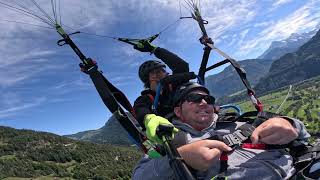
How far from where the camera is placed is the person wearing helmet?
7.54 metres

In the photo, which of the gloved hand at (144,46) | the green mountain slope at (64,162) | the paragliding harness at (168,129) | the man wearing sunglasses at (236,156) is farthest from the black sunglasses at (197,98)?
the green mountain slope at (64,162)

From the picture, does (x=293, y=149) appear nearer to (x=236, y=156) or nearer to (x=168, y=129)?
(x=236, y=156)

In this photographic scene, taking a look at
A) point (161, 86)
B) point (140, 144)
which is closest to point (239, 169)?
point (140, 144)

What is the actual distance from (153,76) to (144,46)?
1.23 meters

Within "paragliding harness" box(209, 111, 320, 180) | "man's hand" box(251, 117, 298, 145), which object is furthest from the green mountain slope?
"man's hand" box(251, 117, 298, 145)

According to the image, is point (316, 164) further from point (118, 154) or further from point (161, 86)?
point (118, 154)

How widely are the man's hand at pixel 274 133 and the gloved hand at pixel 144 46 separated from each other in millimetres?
5827

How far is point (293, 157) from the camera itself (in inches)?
206

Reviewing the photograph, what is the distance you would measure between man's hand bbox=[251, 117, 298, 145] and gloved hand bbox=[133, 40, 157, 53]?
5.83 metres

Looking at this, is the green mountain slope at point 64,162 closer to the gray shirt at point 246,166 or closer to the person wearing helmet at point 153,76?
the person wearing helmet at point 153,76

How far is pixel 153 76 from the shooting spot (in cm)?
949

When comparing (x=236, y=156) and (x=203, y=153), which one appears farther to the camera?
(x=236, y=156)

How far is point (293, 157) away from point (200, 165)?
1.76m

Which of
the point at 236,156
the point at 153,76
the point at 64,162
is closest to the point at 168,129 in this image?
the point at 236,156
